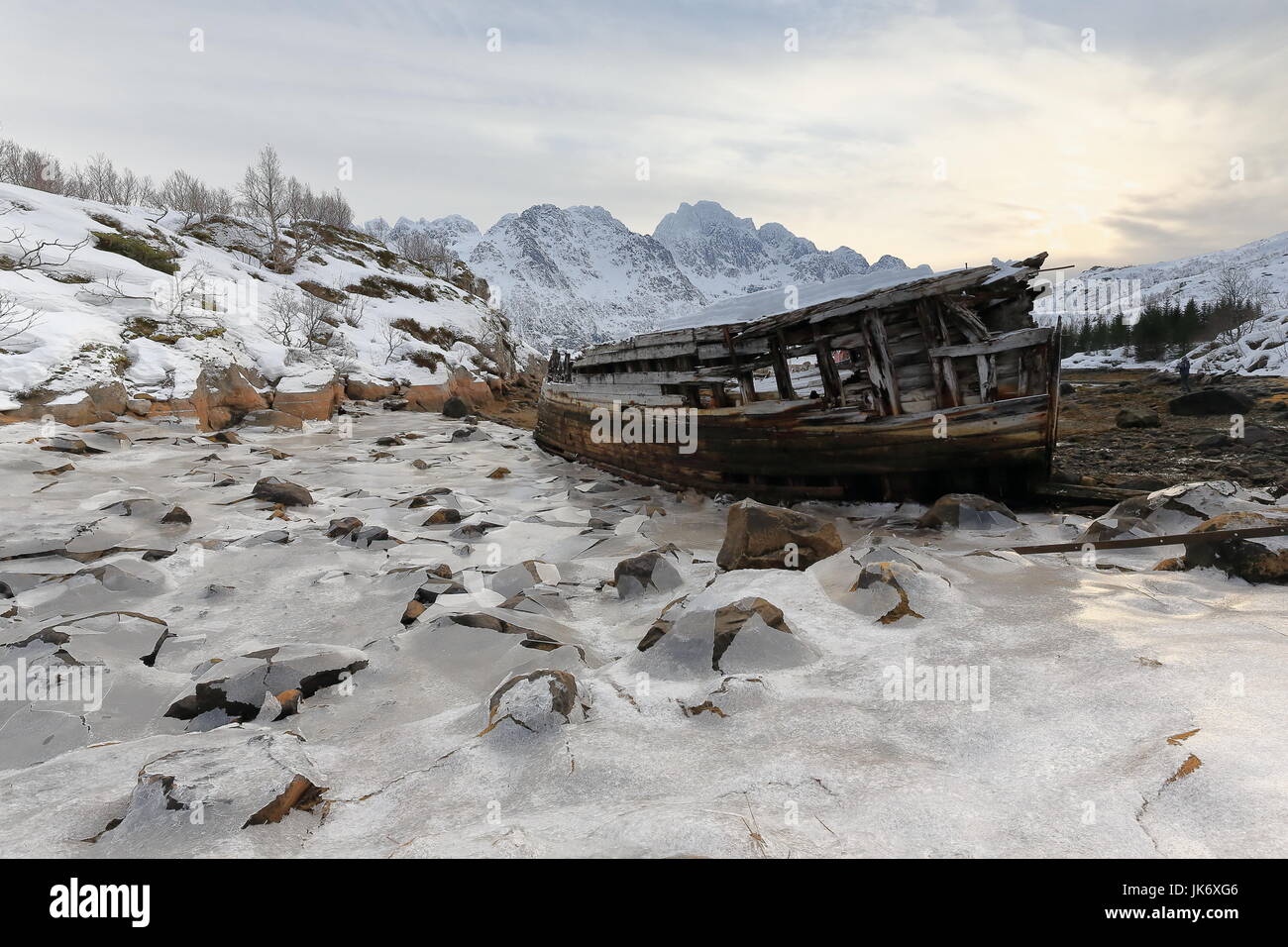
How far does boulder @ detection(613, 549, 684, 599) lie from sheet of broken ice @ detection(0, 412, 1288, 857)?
0.06ft

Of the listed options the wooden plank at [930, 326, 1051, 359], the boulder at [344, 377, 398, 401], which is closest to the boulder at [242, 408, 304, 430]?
the boulder at [344, 377, 398, 401]

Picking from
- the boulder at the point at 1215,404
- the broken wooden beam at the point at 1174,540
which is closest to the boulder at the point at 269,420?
the broken wooden beam at the point at 1174,540

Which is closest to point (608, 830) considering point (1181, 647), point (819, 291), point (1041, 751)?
point (1041, 751)

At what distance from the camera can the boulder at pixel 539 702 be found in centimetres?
252

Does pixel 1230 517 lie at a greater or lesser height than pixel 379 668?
greater

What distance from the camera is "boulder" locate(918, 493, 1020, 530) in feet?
19.7

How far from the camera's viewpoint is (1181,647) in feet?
9.11

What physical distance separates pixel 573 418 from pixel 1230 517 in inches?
393

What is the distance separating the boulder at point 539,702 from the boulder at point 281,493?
5.62 meters

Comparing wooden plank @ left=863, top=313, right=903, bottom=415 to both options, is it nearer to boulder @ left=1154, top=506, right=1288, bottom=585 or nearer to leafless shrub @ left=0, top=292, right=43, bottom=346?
boulder @ left=1154, top=506, right=1288, bottom=585

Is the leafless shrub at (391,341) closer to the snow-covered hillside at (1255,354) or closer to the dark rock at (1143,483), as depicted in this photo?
the dark rock at (1143,483)
